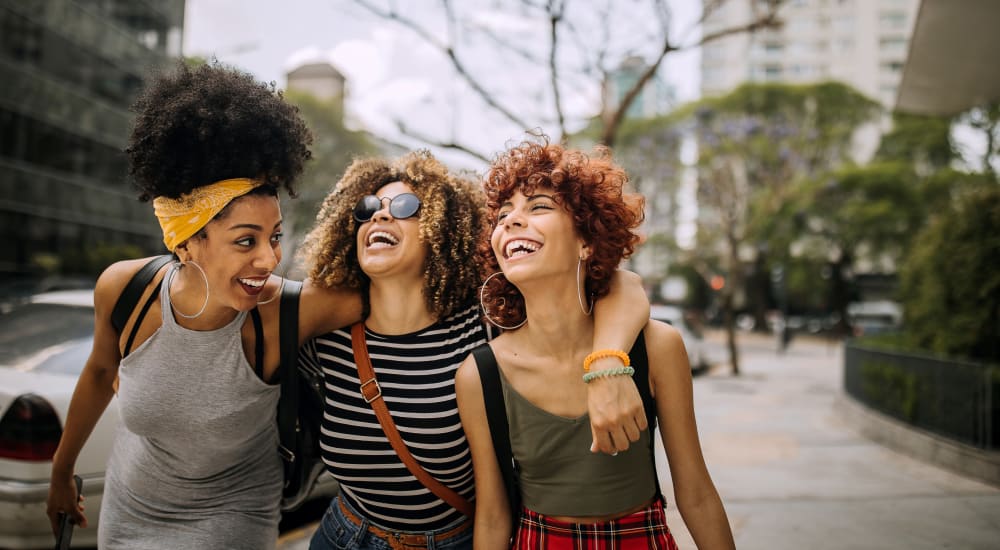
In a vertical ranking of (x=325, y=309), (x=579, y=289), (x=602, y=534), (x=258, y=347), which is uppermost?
(x=579, y=289)

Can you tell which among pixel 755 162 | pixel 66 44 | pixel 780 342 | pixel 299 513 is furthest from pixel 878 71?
pixel 299 513

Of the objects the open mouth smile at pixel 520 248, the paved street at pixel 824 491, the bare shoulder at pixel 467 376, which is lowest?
the paved street at pixel 824 491

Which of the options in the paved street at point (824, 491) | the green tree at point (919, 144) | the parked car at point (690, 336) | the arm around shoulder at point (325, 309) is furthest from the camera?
the green tree at point (919, 144)

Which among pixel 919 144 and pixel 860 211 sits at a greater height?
pixel 919 144

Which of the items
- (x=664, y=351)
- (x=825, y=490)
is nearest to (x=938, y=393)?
(x=825, y=490)

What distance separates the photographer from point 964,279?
7188 millimetres

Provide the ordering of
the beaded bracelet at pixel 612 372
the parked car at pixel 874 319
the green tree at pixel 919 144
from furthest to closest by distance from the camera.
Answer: the green tree at pixel 919 144 → the parked car at pixel 874 319 → the beaded bracelet at pixel 612 372

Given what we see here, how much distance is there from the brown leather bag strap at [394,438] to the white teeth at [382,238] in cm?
43

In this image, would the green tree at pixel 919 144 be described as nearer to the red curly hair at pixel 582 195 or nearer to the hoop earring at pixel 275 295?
the red curly hair at pixel 582 195

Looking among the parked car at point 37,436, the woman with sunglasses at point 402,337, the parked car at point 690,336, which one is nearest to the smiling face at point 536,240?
the woman with sunglasses at point 402,337

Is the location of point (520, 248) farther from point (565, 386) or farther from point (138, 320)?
point (138, 320)

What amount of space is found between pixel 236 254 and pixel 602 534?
1.50 m

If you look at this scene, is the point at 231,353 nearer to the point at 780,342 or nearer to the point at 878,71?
the point at 780,342

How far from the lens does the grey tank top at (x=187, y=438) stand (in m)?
2.26
